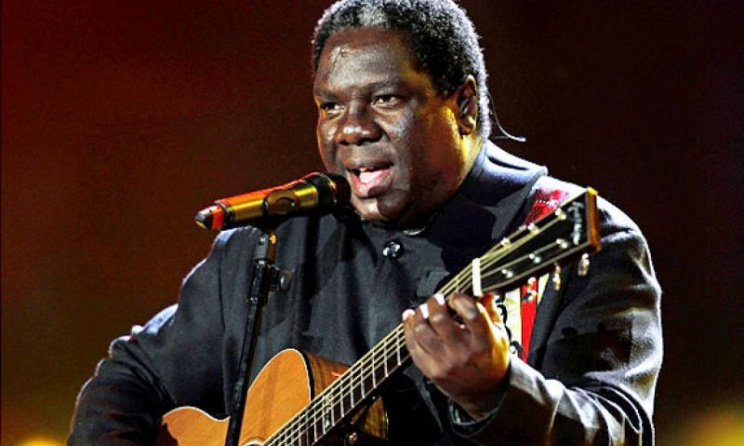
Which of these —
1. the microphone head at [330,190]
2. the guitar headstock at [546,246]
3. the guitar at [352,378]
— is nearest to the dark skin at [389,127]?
the microphone head at [330,190]

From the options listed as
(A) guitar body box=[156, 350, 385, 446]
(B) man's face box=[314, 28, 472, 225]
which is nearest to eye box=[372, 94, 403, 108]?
(B) man's face box=[314, 28, 472, 225]

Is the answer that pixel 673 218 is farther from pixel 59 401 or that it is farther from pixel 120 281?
pixel 59 401

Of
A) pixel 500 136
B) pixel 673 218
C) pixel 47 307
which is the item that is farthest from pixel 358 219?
pixel 47 307

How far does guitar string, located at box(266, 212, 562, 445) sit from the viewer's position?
2.55 meters

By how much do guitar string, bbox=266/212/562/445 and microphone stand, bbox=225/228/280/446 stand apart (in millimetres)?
196

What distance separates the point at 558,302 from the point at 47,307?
12.0 feet

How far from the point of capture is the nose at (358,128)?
3314 mm

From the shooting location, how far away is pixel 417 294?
11.0ft

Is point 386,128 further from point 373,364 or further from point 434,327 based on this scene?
point 434,327

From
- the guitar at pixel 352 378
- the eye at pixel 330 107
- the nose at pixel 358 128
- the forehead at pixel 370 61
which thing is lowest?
the guitar at pixel 352 378

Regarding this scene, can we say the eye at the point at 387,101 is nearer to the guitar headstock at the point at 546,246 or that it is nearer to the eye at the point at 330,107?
the eye at the point at 330,107

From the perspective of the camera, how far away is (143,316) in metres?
5.76

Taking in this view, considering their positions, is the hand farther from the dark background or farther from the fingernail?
the dark background

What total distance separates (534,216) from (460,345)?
0.91m
